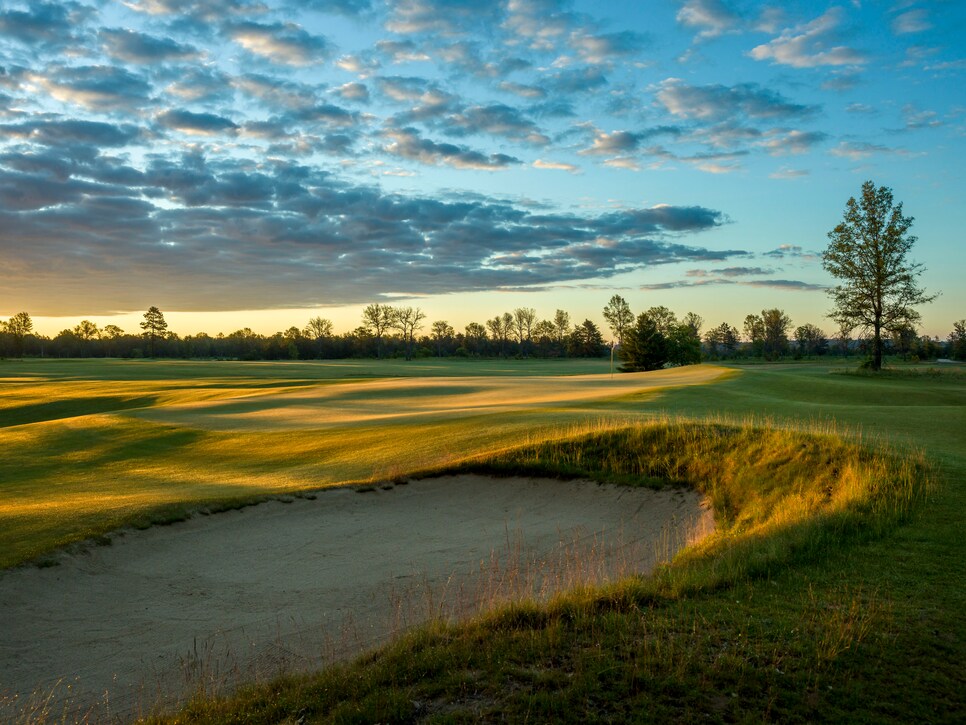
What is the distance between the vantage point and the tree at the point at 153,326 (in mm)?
150375

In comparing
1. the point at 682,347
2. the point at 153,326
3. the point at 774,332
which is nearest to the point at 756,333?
the point at 774,332

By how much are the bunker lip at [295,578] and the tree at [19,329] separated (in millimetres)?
165420

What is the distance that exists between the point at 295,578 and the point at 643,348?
80599 millimetres

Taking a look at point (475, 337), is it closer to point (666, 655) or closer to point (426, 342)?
point (426, 342)

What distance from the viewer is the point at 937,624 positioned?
6.99m

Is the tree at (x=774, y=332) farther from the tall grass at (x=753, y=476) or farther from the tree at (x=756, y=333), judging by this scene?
the tall grass at (x=753, y=476)

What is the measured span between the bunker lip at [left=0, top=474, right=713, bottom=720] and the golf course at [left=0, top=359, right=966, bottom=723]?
9 cm

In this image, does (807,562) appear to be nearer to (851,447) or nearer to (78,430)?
(851,447)

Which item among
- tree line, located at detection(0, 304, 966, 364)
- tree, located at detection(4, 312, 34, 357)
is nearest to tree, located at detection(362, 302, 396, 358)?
tree line, located at detection(0, 304, 966, 364)

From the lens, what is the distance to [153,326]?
153625 mm

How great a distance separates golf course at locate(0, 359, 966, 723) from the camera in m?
6.08

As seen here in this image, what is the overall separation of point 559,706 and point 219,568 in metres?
8.73

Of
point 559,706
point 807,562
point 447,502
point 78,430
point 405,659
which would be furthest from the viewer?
point 78,430

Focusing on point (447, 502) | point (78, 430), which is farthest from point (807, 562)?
point (78, 430)
